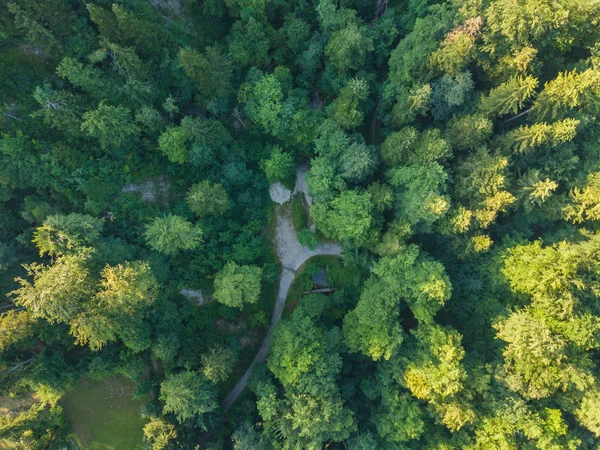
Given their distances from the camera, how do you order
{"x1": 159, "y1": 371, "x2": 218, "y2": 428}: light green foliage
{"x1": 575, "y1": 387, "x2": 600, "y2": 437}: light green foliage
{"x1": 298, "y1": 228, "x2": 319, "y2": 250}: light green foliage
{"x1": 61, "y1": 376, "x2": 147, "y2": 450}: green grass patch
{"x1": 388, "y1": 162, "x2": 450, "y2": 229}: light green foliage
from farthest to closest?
{"x1": 298, "y1": 228, "x2": 319, "y2": 250}: light green foliage < {"x1": 61, "y1": 376, "x2": 147, "y2": 450}: green grass patch < {"x1": 388, "y1": 162, "x2": 450, "y2": 229}: light green foliage < {"x1": 159, "y1": 371, "x2": 218, "y2": 428}: light green foliage < {"x1": 575, "y1": 387, "x2": 600, "y2": 437}: light green foliage

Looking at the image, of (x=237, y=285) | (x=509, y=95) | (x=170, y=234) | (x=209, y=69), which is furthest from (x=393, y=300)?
(x=209, y=69)

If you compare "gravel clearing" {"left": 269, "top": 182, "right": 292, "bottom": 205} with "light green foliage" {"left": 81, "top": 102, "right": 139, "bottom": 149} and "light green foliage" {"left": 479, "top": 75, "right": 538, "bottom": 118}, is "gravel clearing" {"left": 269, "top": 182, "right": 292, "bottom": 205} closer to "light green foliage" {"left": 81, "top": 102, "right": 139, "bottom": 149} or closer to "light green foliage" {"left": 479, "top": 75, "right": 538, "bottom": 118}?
"light green foliage" {"left": 81, "top": 102, "right": 139, "bottom": 149}

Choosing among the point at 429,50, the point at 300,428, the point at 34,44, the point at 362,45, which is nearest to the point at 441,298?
the point at 300,428

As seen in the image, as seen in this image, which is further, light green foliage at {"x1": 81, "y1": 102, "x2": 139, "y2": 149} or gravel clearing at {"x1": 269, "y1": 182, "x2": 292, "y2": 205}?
gravel clearing at {"x1": 269, "y1": 182, "x2": 292, "y2": 205}

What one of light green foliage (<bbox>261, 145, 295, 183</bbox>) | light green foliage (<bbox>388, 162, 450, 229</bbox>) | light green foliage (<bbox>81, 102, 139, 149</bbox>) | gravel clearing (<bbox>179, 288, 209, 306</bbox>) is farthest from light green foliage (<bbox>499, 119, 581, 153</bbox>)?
light green foliage (<bbox>81, 102, 139, 149</bbox>)

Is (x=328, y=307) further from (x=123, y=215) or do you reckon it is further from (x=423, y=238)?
(x=123, y=215)

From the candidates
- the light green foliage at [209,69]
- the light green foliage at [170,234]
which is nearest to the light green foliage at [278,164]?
the light green foliage at [209,69]

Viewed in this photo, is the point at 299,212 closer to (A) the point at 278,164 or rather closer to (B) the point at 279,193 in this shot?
(B) the point at 279,193

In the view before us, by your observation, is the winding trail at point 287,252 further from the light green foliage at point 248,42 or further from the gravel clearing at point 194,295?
the light green foliage at point 248,42

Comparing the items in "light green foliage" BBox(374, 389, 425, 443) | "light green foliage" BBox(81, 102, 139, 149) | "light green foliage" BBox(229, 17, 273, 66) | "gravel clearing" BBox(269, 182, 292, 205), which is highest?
"light green foliage" BBox(229, 17, 273, 66)
